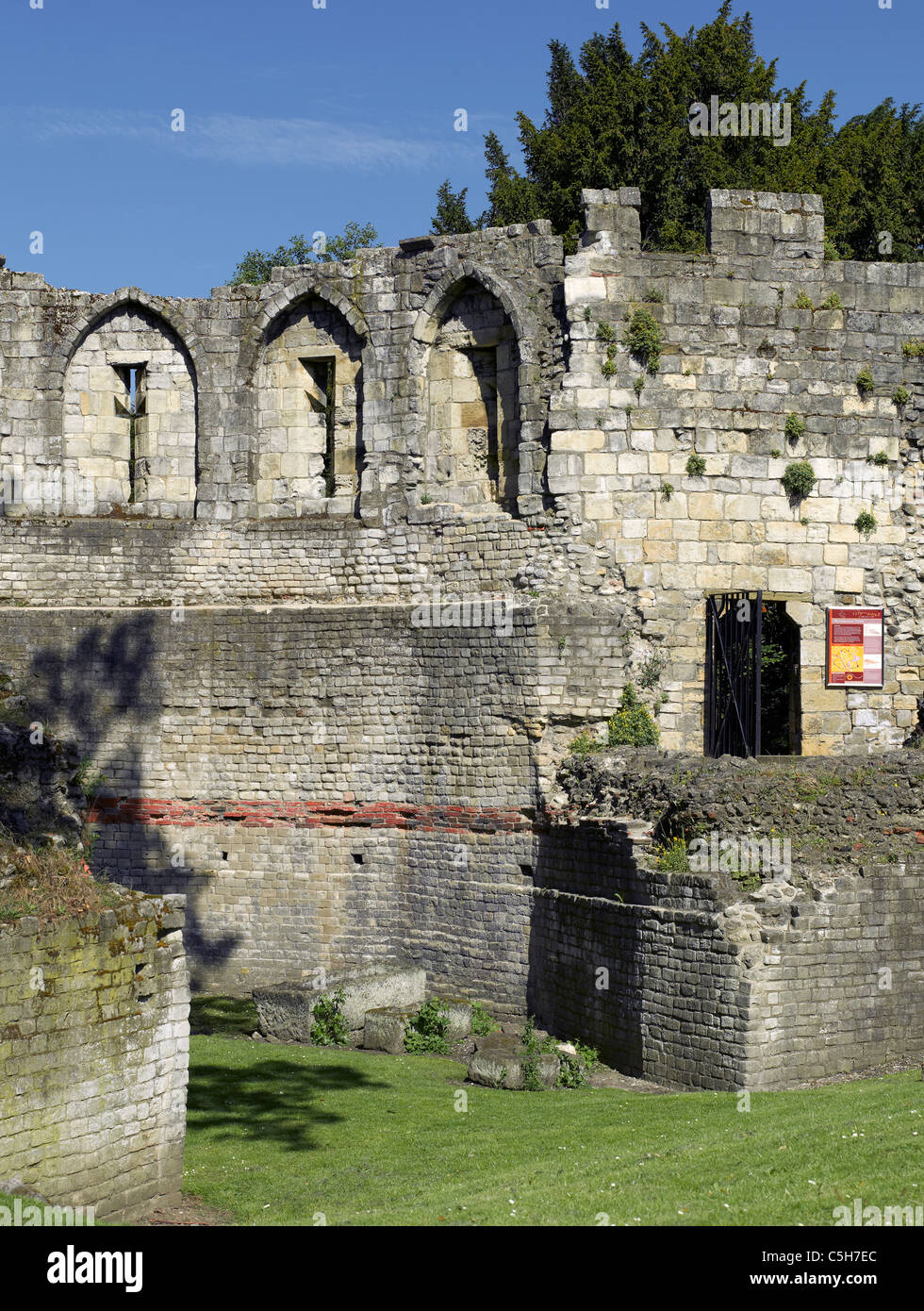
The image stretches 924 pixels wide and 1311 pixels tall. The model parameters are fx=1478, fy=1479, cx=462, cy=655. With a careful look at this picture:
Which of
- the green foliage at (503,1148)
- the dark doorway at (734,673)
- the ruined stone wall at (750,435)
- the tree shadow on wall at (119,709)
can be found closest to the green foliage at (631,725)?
the ruined stone wall at (750,435)

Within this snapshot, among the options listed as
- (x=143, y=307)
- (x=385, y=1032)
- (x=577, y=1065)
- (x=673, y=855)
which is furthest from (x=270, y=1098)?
(x=143, y=307)

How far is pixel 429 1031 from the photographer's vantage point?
1557 centimetres

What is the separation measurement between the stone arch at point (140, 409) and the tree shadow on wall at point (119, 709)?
249 cm

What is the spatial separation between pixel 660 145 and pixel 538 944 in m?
17.8

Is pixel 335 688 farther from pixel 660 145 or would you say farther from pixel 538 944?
pixel 660 145

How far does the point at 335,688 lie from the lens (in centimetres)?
1817

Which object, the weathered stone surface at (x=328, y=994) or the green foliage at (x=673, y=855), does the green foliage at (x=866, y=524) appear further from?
the weathered stone surface at (x=328, y=994)

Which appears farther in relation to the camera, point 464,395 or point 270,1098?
point 464,395

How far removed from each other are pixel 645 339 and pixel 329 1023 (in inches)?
337

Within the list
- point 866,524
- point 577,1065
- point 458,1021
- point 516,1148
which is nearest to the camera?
point 516,1148

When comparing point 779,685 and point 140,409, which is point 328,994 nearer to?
point 140,409

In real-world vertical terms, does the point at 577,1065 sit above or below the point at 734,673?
below

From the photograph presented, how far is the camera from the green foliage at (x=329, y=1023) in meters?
15.5
